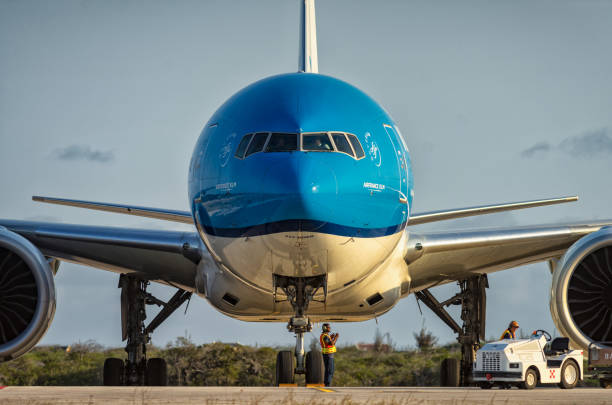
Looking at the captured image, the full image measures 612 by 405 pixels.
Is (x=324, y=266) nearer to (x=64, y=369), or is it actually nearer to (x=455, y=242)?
(x=455, y=242)

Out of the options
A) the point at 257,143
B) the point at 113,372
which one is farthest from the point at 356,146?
the point at 113,372

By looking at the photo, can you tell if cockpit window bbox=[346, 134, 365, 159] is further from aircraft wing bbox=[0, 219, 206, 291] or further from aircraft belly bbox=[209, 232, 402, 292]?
aircraft wing bbox=[0, 219, 206, 291]

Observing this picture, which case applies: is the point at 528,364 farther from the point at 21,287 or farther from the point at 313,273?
the point at 21,287

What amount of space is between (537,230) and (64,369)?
53.6 ft

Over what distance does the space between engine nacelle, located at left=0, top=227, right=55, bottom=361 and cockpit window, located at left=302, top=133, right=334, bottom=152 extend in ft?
16.9

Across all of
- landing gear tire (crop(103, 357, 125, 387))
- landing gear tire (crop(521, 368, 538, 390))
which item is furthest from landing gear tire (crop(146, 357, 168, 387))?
landing gear tire (crop(521, 368, 538, 390))

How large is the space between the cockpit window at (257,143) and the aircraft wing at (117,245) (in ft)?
11.8

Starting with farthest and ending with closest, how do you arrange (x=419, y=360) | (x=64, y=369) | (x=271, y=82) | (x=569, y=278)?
1. (x=419, y=360)
2. (x=64, y=369)
3. (x=569, y=278)
4. (x=271, y=82)

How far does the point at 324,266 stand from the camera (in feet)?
39.0

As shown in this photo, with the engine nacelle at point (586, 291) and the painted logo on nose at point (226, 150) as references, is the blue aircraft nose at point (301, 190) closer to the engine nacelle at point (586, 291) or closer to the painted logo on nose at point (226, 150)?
the painted logo on nose at point (226, 150)

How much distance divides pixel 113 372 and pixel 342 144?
766cm

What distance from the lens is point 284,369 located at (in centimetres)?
1374

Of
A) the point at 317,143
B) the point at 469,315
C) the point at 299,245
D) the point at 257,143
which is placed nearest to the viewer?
the point at 299,245

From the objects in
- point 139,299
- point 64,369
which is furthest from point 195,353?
point 139,299
